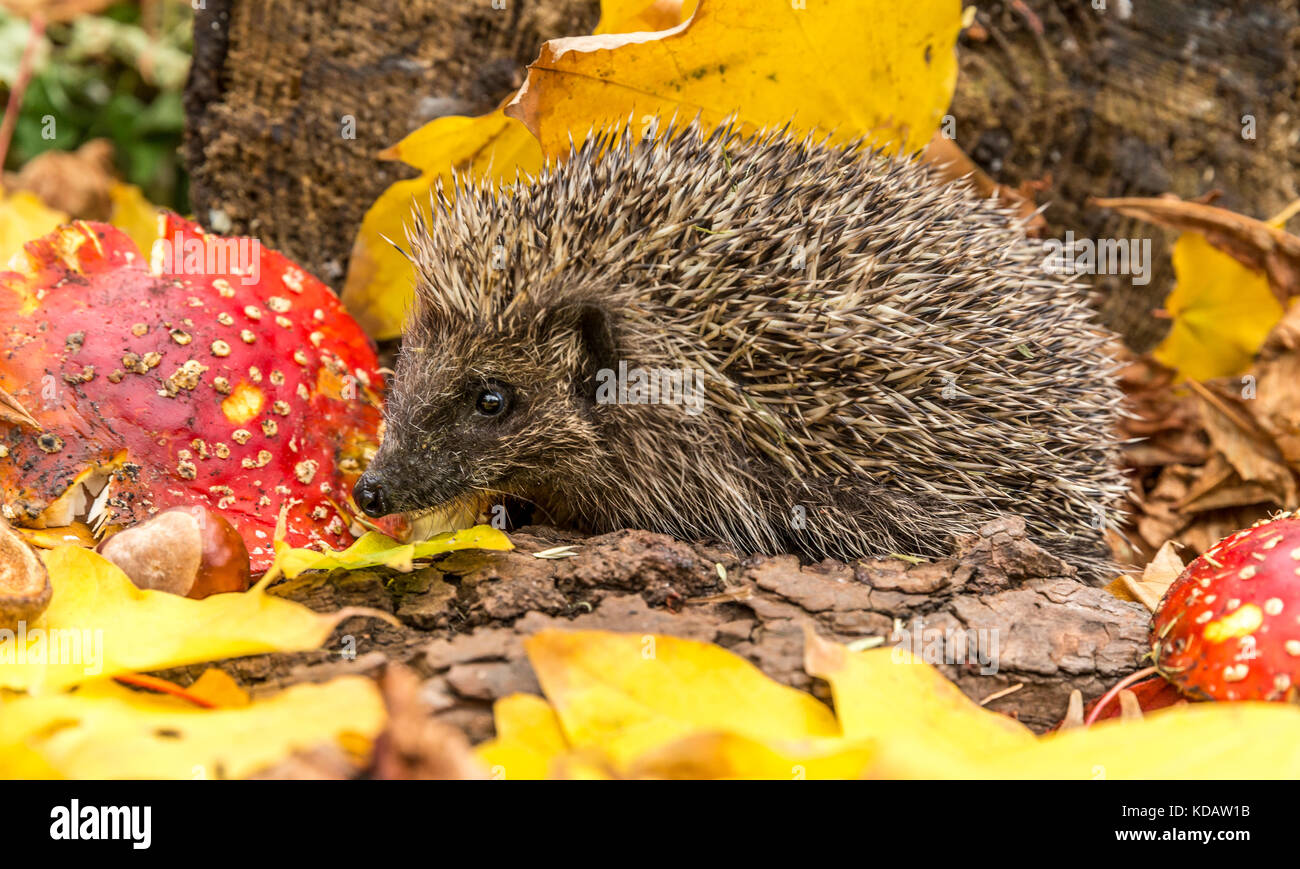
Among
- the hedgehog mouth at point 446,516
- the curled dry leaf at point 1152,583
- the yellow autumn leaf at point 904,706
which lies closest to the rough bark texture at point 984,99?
the hedgehog mouth at point 446,516

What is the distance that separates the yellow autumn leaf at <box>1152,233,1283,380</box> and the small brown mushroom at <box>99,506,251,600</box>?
12.3 feet

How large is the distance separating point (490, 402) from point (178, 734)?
1489mm

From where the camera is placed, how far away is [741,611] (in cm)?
272

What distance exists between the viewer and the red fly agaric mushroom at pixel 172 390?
308 centimetres

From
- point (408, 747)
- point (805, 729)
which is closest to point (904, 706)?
point (805, 729)

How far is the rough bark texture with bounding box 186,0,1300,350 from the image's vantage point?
14.9ft

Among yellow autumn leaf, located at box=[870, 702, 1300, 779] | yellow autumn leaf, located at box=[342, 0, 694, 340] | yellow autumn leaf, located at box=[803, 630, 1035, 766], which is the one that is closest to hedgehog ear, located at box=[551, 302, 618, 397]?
yellow autumn leaf, located at box=[342, 0, 694, 340]

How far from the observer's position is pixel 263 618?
225 centimetres

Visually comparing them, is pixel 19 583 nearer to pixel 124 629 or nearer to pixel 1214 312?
pixel 124 629

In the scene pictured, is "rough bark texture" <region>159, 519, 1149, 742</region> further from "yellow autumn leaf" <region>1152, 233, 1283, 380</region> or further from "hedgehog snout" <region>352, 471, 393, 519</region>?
"yellow autumn leaf" <region>1152, 233, 1283, 380</region>

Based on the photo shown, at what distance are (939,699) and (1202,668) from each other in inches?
25.4

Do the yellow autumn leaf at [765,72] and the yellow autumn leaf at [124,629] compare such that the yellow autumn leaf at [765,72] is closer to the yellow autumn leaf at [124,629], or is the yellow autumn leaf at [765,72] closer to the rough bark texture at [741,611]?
the rough bark texture at [741,611]

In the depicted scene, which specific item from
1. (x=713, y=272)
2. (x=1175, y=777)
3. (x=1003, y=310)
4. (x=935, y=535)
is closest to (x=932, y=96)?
(x=1003, y=310)
